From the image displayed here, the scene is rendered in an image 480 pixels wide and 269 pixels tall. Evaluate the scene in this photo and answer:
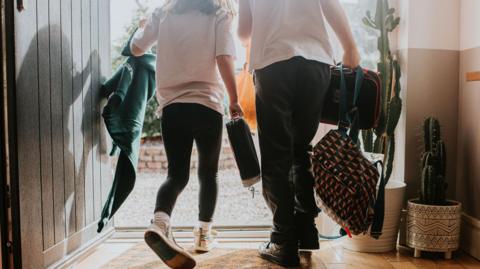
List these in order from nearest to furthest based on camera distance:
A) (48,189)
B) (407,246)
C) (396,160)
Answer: (48,189) → (407,246) → (396,160)

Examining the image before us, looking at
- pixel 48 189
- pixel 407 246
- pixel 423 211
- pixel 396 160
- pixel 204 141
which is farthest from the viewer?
pixel 396 160

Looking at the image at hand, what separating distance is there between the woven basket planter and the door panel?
5.17 ft

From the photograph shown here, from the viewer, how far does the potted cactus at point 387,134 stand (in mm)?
2232

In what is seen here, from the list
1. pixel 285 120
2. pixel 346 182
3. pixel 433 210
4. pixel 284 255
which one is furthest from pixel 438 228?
pixel 285 120

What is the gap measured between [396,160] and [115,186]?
147 centimetres

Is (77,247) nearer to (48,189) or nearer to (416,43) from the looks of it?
(48,189)

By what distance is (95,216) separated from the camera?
2.31 meters

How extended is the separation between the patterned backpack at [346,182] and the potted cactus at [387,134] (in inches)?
14.6

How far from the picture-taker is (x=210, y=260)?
6.88ft

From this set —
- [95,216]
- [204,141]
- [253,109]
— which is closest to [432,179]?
[253,109]

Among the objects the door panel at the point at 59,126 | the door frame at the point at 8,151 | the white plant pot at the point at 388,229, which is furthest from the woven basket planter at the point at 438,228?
the door frame at the point at 8,151

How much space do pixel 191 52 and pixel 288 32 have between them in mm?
424

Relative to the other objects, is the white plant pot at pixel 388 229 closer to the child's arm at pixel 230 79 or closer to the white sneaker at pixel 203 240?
the white sneaker at pixel 203 240

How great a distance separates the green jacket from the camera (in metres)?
2.17
